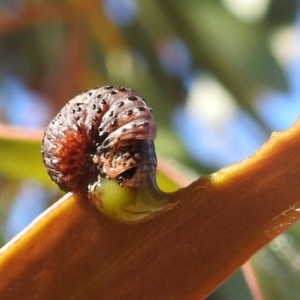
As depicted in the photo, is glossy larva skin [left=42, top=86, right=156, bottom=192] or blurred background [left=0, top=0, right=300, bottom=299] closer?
glossy larva skin [left=42, top=86, right=156, bottom=192]

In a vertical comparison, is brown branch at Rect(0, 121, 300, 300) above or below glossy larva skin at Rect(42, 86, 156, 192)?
below

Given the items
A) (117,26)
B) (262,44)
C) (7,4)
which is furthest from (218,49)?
(7,4)

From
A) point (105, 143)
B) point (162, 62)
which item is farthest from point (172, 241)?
point (162, 62)

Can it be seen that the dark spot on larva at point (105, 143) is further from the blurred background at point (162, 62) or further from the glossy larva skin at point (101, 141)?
the blurred background at point (162, 62)

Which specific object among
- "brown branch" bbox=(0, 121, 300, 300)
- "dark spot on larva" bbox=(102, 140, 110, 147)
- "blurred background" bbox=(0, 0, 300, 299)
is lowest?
"brown branch" bbox=(0, 121, 300, 300)

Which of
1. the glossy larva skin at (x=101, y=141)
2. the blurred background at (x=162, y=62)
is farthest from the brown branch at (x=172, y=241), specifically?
the blurred background at (x=162, y=62)

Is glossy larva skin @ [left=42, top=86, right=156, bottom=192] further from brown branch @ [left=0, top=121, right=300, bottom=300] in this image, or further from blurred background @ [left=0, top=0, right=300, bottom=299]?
blurred background @ [left=0, top=0, right=300, bottom=299]

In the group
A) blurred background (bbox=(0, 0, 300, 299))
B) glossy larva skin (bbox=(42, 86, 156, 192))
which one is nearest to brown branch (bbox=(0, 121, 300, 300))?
glossy larva skin (bbox=(42, 86, 156, 192))
